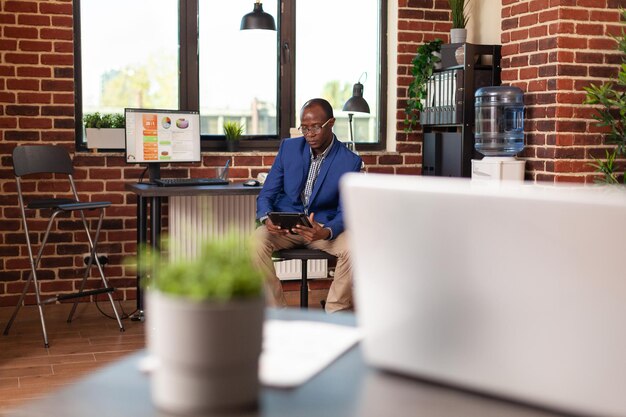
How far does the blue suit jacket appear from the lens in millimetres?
4387

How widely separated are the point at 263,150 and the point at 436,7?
1.58 meters

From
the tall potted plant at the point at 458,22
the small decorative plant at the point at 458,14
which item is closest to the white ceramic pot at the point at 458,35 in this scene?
the tall potted plant at the point at 458,22

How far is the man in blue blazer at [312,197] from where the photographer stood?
4320mm

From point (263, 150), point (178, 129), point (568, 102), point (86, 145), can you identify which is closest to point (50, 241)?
point (86, 145)

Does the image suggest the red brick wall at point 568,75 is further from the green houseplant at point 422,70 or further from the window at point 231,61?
the window at point 231,61

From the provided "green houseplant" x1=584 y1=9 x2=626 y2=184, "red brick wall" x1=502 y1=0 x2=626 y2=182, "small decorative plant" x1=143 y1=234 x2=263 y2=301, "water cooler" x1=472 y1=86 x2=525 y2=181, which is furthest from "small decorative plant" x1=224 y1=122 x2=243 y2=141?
"small decorative plant" x1=143 y1=234 x2=263 y2=301

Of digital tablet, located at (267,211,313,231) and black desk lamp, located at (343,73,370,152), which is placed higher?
black desk lamp, located at (343,73,370,152)

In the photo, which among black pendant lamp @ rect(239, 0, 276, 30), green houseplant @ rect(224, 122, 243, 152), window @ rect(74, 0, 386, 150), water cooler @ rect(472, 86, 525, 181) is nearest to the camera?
water cooler @ rect(472, 86, 525, 181)

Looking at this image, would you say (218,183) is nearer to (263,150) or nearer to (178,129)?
(178,129)

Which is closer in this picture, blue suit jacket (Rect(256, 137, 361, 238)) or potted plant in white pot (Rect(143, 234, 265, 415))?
potted plant in white pot (Rect(143, 234, 265, 415))

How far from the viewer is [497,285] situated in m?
1.12

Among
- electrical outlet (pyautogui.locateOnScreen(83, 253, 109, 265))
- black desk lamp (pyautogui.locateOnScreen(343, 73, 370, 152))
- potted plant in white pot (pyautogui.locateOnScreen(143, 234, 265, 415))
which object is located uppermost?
black desk lamp (pyautogui.locateOnScreen(343, 73, 370, 152))

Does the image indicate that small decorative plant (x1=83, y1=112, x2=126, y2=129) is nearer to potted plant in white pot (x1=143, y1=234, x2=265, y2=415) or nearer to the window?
the window

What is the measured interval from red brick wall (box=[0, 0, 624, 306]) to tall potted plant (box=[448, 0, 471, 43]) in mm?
304
